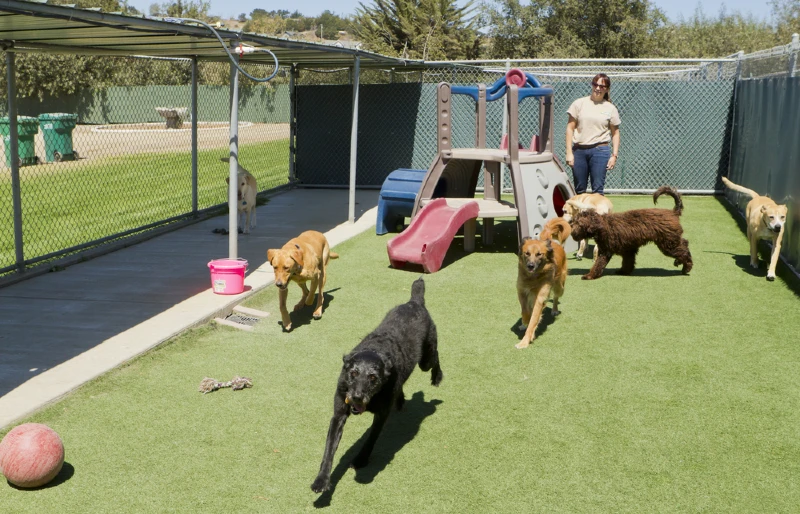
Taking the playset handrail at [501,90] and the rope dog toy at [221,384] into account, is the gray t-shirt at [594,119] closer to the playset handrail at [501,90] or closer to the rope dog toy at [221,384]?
the playset handrail at [501,90]

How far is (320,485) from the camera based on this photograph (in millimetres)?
3979

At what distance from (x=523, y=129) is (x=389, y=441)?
11.7 m

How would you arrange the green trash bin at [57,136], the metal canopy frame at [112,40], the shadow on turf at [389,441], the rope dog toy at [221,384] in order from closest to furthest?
the shadow on turf at [389,441], the rope dog toy at [221,384], the metal canopy frame at [112,40], the green trash bin at [57,136]

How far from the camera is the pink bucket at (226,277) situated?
25.3 ft

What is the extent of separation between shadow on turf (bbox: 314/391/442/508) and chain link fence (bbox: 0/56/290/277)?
5.11 meters

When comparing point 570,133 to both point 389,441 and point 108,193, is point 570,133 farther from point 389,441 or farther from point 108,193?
point 108,193

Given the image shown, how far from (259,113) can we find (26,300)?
901 inches

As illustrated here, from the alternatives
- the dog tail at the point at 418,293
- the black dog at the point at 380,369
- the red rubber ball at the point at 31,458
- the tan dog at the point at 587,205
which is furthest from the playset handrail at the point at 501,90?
the red rubber ball at the point at 31,458

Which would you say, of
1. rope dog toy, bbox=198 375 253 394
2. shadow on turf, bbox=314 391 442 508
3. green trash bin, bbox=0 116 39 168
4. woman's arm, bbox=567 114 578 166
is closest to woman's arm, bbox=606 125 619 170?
woman's arm, bbox=567 114 578 166

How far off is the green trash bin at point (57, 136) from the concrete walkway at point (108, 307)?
10.2 m

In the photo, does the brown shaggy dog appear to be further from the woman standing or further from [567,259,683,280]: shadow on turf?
the woman standing

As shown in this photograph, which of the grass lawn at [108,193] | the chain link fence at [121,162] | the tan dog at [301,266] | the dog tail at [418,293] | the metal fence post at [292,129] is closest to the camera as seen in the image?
Result: the dog tail at [418,293]

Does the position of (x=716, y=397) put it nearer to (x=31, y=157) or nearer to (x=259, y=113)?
(x=31, y=157)

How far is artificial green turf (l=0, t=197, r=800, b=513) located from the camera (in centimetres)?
410
